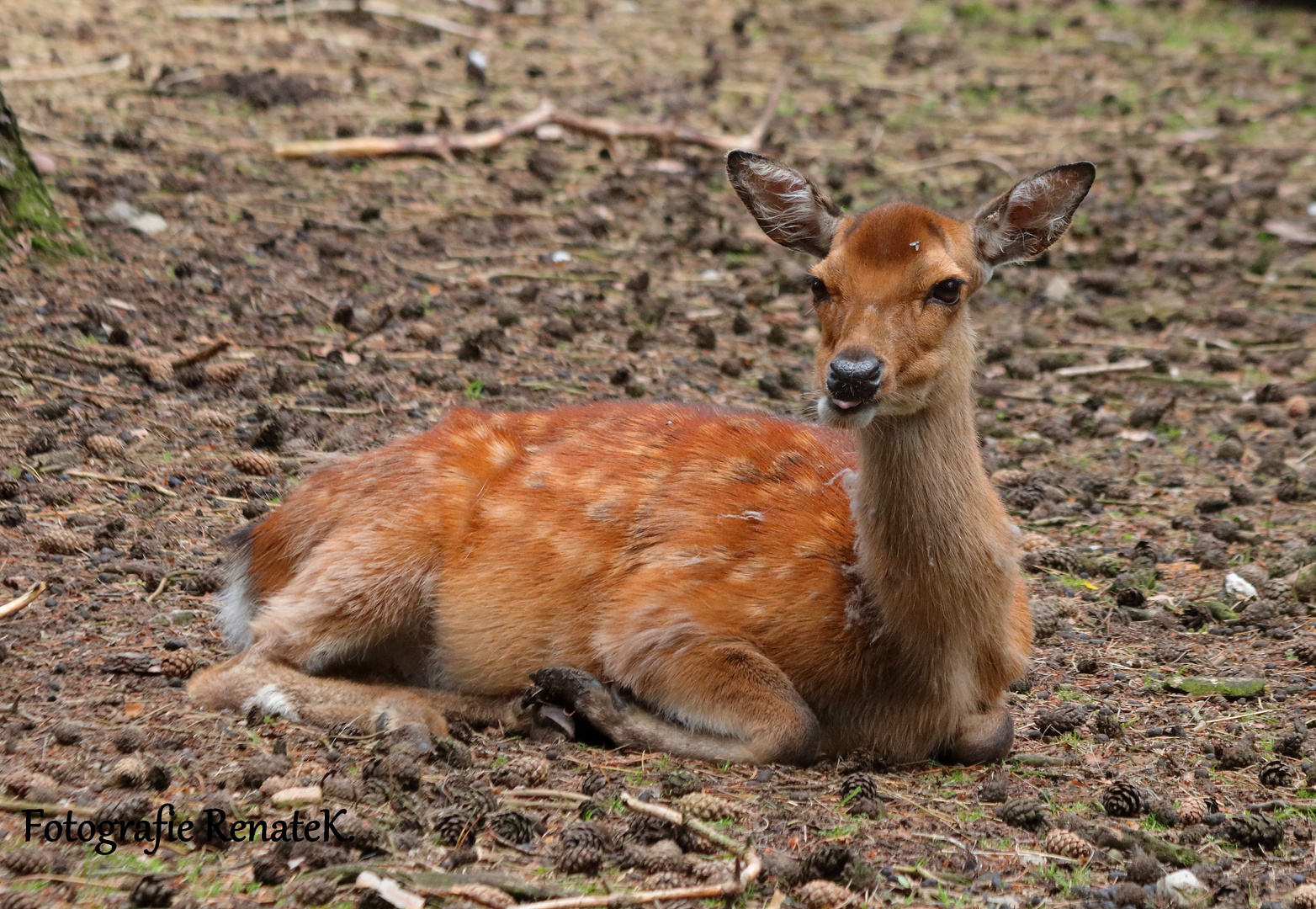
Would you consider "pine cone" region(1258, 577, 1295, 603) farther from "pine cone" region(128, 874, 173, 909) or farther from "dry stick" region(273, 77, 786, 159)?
"dry stick" region(273, 77, 786, 159)

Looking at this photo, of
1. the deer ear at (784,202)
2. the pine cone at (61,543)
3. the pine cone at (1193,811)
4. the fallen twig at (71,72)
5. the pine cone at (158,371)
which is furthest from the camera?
the fallen twig at (71,72)

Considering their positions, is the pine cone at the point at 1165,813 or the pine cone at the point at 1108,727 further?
the pine cone at the point at 1108,727

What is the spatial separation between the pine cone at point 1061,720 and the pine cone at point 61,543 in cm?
331

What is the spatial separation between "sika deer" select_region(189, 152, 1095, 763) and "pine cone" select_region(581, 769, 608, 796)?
15.3 inches

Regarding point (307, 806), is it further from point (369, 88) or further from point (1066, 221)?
point (369, 88)

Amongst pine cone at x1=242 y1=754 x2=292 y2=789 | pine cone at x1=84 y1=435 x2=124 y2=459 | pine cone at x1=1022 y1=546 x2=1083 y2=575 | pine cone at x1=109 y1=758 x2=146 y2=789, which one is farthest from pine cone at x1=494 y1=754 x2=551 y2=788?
pine cone at x1=1022 y1=546 x2=1083 y2=575

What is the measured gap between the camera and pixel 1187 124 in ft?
41.0

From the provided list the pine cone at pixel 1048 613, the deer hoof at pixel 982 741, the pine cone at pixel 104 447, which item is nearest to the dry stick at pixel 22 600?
the pine cone at pixel 104 447

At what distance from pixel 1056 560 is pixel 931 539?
187 cm

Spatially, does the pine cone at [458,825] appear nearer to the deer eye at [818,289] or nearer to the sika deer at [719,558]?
the sika deer at [719,558]

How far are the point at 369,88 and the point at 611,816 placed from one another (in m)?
8.73

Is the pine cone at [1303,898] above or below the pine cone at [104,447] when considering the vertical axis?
above

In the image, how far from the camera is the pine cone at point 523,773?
402cm

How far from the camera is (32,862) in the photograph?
3.20 meters
